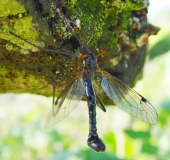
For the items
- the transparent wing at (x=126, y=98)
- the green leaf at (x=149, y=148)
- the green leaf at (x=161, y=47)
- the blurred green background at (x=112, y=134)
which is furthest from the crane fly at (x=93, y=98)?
the green leaf at (x=149, y=148)

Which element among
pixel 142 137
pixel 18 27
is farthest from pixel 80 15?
pixel 142 137

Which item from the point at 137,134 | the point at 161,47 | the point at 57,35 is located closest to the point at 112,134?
the point at 137,134

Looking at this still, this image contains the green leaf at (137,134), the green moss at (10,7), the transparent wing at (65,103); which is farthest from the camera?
the green leaf at (137,134)

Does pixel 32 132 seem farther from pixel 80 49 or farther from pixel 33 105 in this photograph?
pixel 80 49

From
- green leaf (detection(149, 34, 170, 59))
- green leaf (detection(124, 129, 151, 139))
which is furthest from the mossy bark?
green leaf (detection(124, 129, 151, 139))

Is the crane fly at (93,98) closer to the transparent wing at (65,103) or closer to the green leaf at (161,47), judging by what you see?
the transparent wing at (65,103)

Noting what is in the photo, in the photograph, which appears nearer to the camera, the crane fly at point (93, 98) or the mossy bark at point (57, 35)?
the mossy bark at point (57, 35)

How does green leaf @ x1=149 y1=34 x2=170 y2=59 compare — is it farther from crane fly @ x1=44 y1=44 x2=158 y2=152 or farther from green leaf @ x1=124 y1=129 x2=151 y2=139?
crane fly @ x1=44 y1=44 x2=158 y2=152
